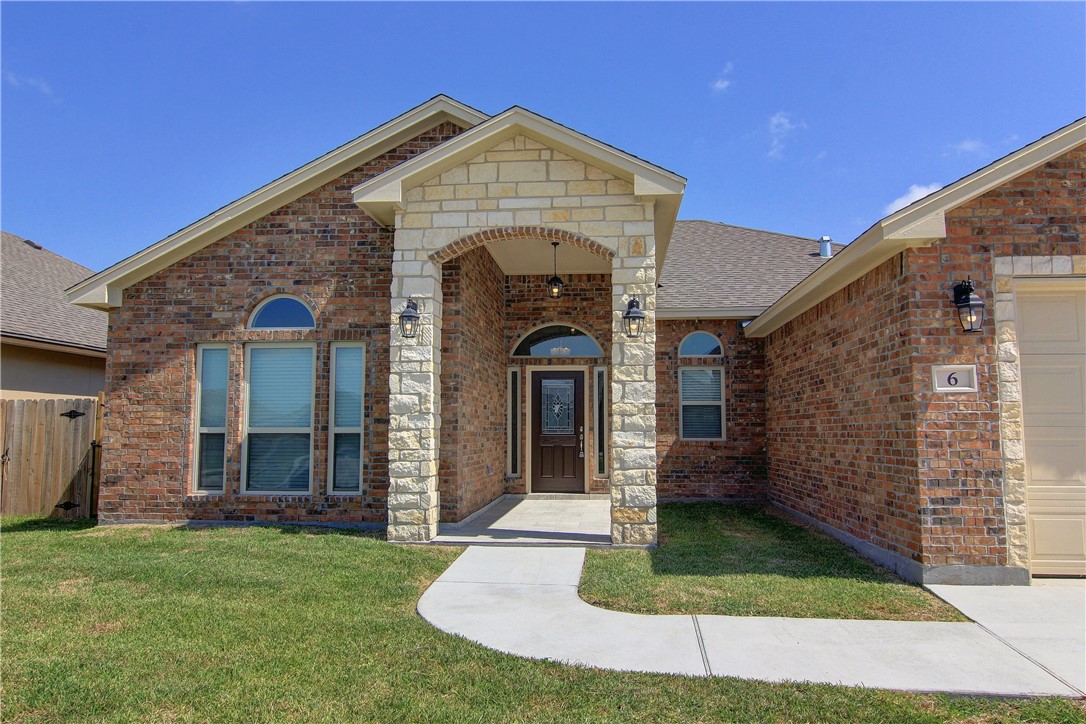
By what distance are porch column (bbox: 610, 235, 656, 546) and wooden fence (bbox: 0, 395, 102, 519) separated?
308 inches

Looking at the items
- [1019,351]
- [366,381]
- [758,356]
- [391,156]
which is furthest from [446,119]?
[1019,351]

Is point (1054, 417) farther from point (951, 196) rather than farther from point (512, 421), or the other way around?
point (512, 421)

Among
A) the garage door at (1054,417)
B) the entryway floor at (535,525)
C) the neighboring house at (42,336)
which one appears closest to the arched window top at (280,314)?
the entryway floor at (535,525)

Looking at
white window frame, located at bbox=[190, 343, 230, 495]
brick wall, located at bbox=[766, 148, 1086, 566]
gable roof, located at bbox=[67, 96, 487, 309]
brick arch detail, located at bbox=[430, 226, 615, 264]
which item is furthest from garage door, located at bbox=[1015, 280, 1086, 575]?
white window frame, located at bbox=[190, 343, 230, 495]

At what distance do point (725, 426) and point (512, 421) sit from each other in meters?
3.70

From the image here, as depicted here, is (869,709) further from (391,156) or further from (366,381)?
(391,156)

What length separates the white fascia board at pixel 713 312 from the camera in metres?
11.3

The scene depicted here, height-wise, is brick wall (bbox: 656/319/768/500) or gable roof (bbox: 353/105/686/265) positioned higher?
gable roof (bbox: 353/105/686/265)

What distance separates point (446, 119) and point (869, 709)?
821cm

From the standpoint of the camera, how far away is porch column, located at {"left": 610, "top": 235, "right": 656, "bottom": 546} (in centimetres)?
707

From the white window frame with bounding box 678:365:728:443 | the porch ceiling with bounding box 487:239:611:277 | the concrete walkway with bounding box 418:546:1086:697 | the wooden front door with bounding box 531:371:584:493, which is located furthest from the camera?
the wooden front door with bounding box 531:371:584:493

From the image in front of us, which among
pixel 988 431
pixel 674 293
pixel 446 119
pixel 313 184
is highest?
pixel 446 119

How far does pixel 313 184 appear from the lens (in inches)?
352

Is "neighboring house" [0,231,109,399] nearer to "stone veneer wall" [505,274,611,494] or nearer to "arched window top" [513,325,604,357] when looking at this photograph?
"stone veneer wall" [505,274,611,494]
